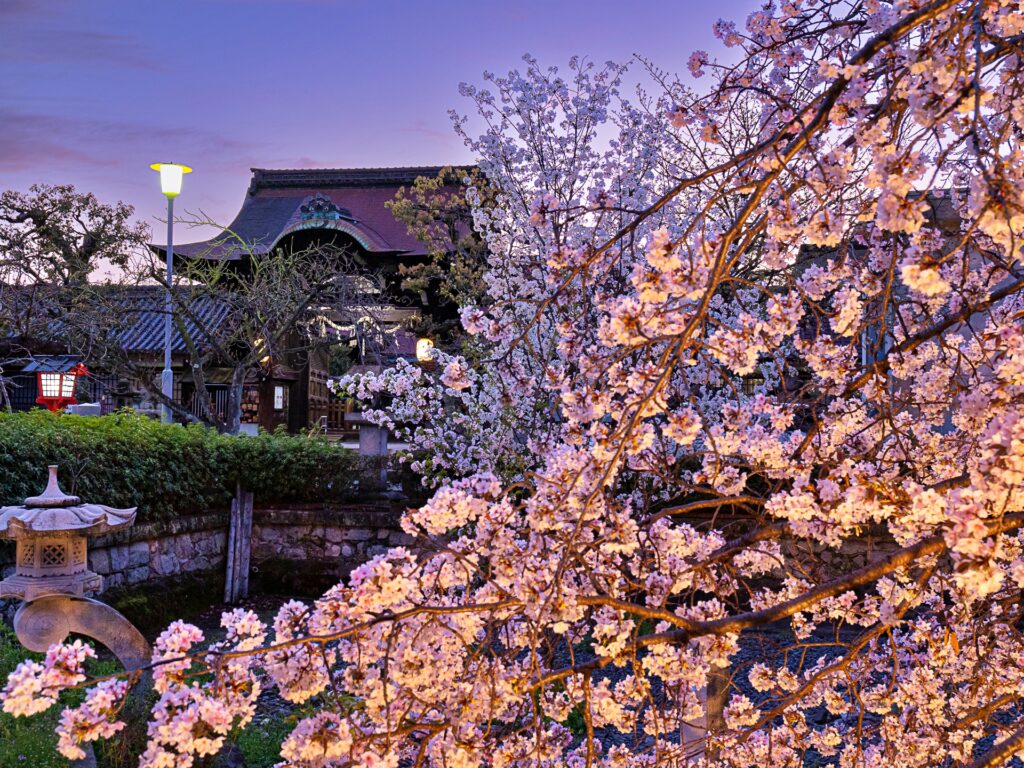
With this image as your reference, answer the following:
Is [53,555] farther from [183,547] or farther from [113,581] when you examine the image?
[183,547]

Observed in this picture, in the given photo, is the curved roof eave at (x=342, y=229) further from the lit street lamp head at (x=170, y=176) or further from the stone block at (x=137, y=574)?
the stone block at (x=137, y=574)

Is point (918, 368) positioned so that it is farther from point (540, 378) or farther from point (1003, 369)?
point (540, 378)

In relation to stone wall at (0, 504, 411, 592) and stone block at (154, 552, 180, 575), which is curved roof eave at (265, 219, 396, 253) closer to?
stone wall at (0, 504, 411, 592)

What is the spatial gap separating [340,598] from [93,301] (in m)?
10.9

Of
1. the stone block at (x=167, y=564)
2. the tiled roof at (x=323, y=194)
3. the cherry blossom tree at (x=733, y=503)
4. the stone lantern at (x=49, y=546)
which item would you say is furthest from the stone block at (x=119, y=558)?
the tiled roof at (x=323, y=194)

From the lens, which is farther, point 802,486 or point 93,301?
point 93,301

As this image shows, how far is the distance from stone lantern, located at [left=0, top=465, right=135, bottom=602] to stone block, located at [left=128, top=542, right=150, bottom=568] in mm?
3323

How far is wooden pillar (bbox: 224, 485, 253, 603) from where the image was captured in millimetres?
8992

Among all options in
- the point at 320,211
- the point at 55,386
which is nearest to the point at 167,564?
the point at 55,386

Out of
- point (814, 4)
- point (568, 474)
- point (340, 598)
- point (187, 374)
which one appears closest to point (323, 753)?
point (340, 598)

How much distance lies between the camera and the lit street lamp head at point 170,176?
1002cm

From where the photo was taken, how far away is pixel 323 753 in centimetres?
178

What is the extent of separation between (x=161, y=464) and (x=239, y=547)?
1479 millimetres

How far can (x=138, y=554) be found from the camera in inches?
305
